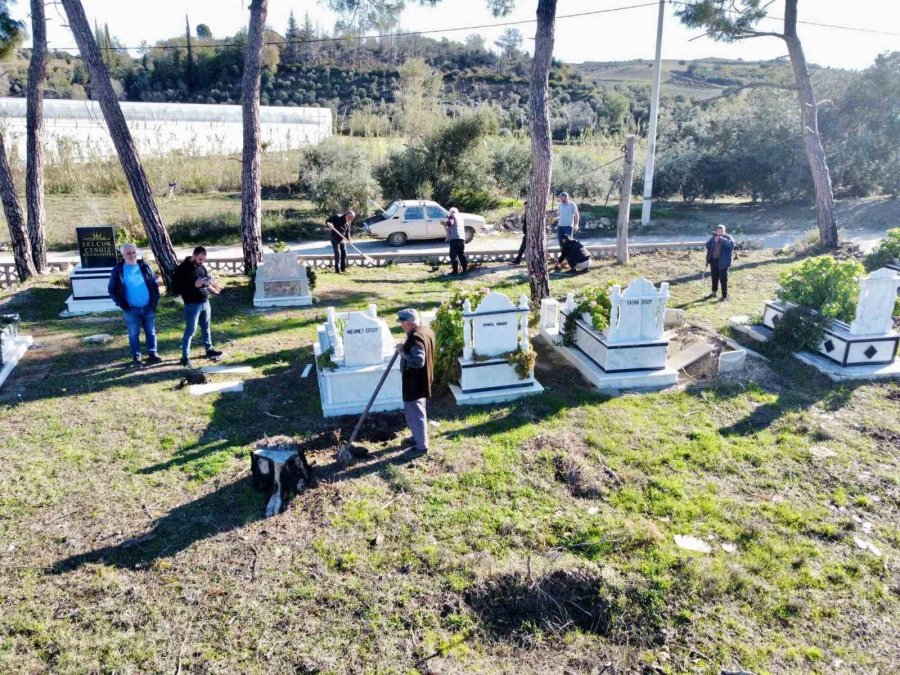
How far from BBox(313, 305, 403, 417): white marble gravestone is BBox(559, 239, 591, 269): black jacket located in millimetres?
8201

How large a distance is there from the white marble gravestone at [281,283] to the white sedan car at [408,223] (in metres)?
8.03

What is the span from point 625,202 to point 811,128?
20.5 feet

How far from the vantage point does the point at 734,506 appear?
5914mm

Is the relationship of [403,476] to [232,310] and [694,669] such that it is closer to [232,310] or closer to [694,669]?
[694,669]

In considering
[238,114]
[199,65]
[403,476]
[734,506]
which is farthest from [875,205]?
[199,65]

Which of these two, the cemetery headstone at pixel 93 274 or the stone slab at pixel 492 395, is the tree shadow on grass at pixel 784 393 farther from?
the cemetery headstone at pixel 93 274

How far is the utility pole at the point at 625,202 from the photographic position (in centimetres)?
1536

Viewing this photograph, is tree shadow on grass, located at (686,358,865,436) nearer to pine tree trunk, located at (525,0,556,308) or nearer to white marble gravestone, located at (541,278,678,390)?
white marble gravestone, located at (541,278,678,390)

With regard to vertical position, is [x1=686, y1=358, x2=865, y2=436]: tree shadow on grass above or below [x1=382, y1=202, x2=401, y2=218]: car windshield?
below

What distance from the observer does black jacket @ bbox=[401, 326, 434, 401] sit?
6363mm

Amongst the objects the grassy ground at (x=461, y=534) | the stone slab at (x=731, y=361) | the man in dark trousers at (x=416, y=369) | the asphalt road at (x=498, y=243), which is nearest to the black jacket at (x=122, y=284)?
the grassy ground at (x=461, y=534)

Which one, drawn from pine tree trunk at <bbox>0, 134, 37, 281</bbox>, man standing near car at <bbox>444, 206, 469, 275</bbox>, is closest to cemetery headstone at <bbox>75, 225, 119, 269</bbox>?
pine tree trunk at <bbox>0, 134, 37, 281</bbox>

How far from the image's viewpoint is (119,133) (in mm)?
11609

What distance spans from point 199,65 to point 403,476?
2320 inches
